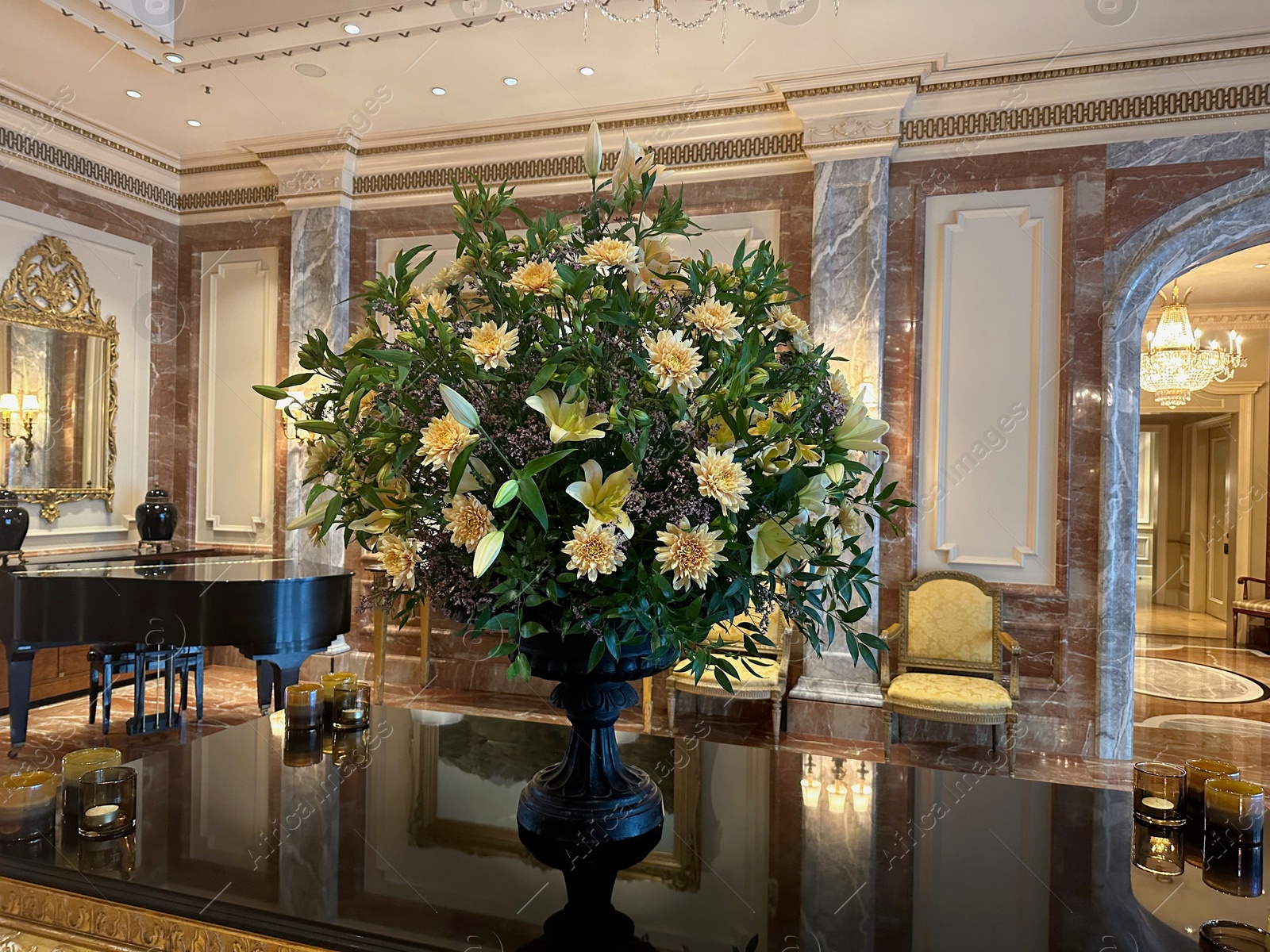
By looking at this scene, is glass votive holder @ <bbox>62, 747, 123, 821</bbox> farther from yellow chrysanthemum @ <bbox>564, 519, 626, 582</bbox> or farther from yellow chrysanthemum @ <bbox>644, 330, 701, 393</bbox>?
yellow chrysanthemum @ <bbox>644, 330, 701, 393</bbox>

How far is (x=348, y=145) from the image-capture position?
6.20 meters

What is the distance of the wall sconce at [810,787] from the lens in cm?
153

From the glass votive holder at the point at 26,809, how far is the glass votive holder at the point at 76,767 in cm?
2

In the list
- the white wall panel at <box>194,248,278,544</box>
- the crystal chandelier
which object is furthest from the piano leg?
the crystal chandelier

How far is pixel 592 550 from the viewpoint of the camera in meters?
1.00

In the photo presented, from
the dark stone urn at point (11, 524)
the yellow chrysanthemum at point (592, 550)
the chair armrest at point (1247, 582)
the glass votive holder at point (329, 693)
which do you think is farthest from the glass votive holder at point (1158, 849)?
the chair armrest at point (1247, 582)

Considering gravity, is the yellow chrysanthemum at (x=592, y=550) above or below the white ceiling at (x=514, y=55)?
below

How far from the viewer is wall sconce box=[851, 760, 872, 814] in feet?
4.97

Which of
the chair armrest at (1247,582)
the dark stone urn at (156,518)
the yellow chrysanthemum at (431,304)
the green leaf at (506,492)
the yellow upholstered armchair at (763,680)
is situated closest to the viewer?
the green leaf at (506,492)

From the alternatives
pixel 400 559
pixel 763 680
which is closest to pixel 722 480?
pixel 400 559

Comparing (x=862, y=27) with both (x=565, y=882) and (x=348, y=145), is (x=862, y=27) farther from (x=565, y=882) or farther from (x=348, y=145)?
(x=565, y=882)

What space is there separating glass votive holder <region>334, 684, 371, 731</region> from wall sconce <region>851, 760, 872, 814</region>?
41.5 inches

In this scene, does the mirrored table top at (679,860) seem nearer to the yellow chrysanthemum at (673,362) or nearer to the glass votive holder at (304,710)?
the glass votive holder at (304,710)

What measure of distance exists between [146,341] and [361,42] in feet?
11.0
